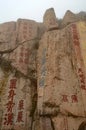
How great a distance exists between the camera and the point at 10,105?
26.9ft

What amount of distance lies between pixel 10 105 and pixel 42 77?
1.80m

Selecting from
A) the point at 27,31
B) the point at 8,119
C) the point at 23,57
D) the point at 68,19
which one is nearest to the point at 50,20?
the point at 68,19

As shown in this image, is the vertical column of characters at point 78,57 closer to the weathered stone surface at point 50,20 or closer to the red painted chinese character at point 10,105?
the weathered stone surface at point 50,20

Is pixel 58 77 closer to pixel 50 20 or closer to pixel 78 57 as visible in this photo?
pixel 78 57

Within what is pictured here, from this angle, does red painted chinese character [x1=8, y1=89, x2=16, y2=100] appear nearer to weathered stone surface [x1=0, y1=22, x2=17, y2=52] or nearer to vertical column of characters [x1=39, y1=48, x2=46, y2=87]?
vertical column of characters [x1=39, y1=48, x2=46, y2=87]

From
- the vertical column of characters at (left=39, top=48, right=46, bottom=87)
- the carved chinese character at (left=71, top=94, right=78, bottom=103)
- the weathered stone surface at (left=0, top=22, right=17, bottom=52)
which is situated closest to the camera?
the carved chinese character at (left=71, top=94, right=78, bottom=103)

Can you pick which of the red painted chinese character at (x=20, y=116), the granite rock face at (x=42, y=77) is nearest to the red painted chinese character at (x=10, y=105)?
the granite rock face at (x=42, y=77)

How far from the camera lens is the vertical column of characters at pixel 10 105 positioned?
25.6 ft

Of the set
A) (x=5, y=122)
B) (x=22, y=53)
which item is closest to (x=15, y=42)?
(x=22, y=53)

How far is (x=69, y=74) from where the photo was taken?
883 cm

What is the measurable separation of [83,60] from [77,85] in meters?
1.39

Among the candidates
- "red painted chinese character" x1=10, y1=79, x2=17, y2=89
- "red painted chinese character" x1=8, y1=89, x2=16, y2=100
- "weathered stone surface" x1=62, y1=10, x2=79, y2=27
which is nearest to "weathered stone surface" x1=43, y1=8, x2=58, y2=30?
"weathered stone surface" x1=62, y1=10, x2=79, y2=27

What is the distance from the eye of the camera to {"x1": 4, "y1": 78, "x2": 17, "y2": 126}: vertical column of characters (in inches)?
307

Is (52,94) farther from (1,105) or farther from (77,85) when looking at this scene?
(1,105)
